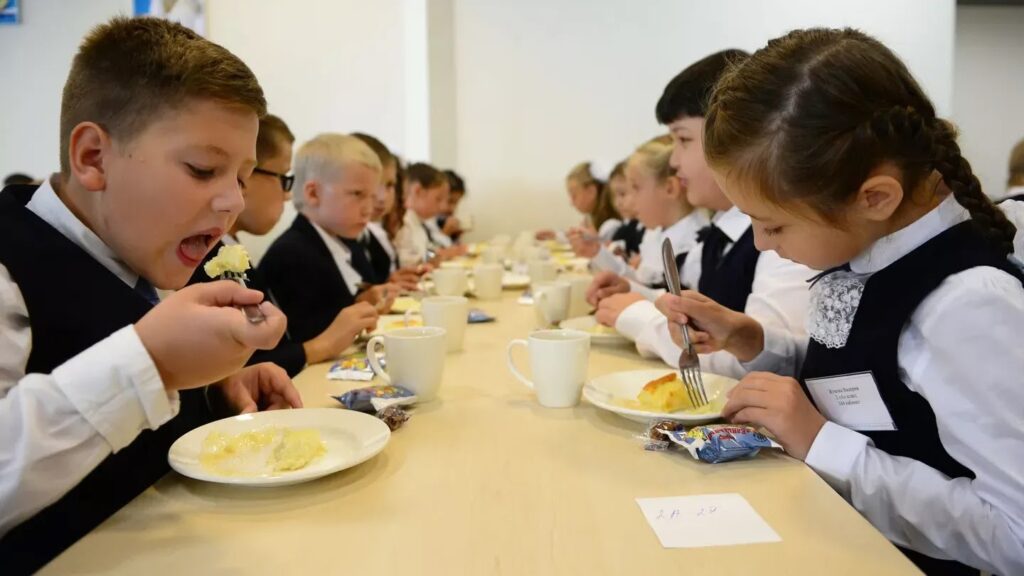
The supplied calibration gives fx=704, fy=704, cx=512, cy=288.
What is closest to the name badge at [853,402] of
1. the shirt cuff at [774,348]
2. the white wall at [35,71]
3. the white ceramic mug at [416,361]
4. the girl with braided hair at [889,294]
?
the girl with braided hair at [889,294]

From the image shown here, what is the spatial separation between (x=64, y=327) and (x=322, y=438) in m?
0.32

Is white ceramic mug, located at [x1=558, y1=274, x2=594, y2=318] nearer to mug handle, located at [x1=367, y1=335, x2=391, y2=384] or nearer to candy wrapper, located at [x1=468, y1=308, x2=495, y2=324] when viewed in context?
candy wrapper, located at [x1=468, y1=308, x2=495, y2=324]

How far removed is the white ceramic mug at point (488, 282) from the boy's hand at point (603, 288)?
19.8 inches

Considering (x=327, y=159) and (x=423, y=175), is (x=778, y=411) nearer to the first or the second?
(x=327, y=159)

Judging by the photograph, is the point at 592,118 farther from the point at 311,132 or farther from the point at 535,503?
the point at 535,503

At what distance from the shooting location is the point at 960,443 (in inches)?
31.1

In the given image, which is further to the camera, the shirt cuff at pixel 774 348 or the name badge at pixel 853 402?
the shirt cuff at pixel 774 348

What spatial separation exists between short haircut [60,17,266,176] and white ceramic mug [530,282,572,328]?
2.97 feet

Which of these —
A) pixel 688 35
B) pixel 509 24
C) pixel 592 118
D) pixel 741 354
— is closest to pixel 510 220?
pixel 592 118

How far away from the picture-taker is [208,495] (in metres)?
0.76

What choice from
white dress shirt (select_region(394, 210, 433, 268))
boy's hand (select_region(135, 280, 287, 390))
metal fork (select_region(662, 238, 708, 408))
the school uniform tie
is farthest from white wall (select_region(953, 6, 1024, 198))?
boy's hand (select_region(135, 280, 287, 390))

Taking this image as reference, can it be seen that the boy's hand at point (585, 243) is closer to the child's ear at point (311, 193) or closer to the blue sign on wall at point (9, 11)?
the child's ear at point (311, 193)

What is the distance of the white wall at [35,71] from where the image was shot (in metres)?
4.60

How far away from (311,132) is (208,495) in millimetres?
4516
